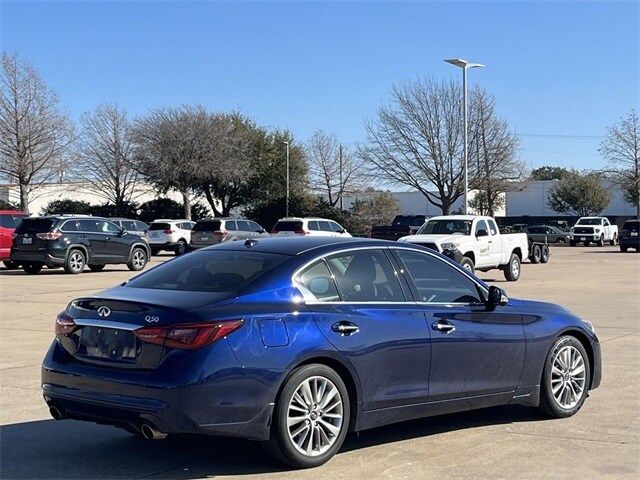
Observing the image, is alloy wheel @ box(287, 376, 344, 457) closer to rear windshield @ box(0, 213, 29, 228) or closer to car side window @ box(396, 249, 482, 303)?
car side window @ box(396, 249, 482, 303)

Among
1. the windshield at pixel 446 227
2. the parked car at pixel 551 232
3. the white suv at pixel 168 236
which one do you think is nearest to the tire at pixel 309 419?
the windshield at pixel 446 227

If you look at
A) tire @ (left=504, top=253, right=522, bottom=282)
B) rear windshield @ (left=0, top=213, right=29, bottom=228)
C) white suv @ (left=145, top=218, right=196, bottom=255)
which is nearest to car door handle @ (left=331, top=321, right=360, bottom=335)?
tire @ (left=504, top=253, right=522, bottom=282)

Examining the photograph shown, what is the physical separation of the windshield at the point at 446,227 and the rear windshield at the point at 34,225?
10.5 metres

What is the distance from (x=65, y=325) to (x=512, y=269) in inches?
801

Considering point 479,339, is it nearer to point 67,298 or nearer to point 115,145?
point 67,298

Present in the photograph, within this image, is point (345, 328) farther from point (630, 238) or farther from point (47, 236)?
point (630, 238)

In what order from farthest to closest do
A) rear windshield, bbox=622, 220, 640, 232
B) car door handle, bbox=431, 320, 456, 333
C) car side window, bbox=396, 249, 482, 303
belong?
rear windshield, bbox=622, 220, 640, 232 → car side window, bbox=396, 249, 482, 303 → car door handle, bbox=431, 320, 456, 333

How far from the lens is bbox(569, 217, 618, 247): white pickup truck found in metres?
55.5

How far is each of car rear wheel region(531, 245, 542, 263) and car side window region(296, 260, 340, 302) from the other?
2865 centimetres

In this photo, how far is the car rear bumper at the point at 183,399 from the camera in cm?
560

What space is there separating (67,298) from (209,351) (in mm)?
13347

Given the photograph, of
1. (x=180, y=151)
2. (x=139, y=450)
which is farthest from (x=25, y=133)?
(x=139, y=450)

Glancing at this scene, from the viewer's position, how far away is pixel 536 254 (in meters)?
34.2

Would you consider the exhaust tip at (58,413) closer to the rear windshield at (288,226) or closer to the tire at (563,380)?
the tire at (563,380)
